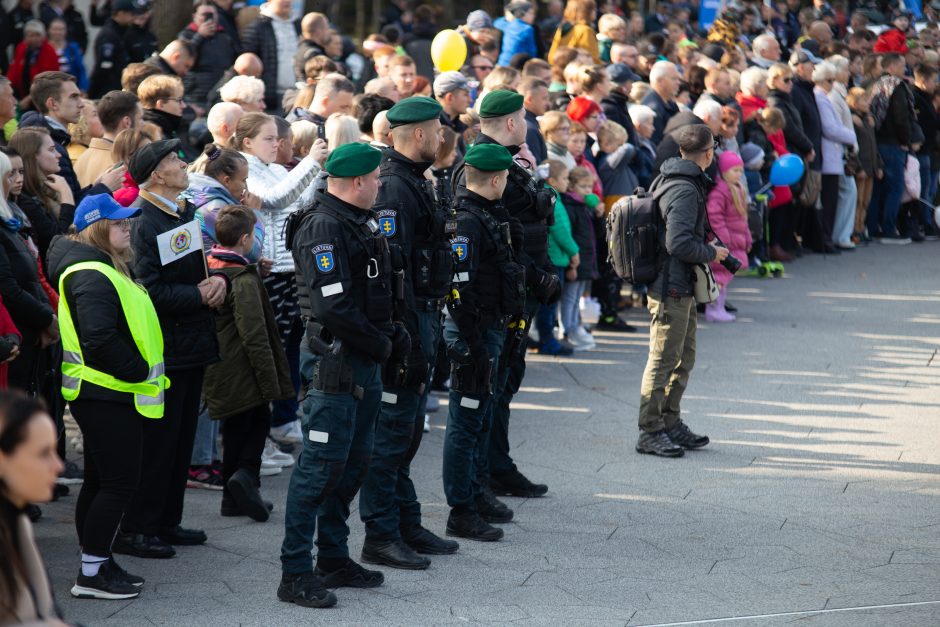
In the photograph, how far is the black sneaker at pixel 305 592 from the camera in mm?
5586

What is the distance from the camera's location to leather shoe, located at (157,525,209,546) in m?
6.41

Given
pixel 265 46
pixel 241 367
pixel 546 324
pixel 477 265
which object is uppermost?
pixel 265 46

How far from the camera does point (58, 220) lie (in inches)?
277

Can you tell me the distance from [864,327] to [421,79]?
15.7ft

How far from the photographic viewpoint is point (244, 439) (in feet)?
22.9

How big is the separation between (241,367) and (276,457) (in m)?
1.08

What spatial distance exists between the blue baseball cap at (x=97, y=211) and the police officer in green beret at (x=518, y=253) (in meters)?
1.92

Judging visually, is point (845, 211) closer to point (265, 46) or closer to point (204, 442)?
point (265, 46)

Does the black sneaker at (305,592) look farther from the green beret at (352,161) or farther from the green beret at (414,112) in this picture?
the green beret at (414,112)

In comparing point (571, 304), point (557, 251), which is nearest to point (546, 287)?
point (557, 251)

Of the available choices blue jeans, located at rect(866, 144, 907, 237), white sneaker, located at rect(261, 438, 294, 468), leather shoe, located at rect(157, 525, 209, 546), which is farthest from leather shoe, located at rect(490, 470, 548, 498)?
blue jeans, located at rect(866, 144, 907, 237)

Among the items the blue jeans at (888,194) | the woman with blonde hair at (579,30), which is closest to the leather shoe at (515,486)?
the woman with blonde hair at (579,30)

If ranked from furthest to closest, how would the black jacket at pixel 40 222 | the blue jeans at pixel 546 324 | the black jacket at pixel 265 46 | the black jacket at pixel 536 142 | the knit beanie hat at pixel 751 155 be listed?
the knit beanie hat at pixel 751 155, the black jacket at pixel 265 46, the blue jeans at pixel 546 324, the black jacket at pixel 536 142, the black jacket at pixel 40 222

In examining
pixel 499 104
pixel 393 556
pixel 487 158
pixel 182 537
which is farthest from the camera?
pixel 499 104
